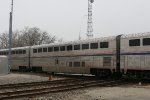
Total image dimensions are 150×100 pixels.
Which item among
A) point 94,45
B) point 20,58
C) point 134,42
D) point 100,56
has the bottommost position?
point 20,58

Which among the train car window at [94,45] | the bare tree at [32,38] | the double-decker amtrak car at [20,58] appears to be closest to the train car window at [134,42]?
the train car window at [94,45]

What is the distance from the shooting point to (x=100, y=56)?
1003 inches

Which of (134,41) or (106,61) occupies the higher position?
(134,41)

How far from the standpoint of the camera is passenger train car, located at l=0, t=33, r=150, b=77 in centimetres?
2193

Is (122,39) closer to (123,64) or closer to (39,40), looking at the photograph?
(123,64)

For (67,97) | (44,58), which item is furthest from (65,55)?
(67,97)

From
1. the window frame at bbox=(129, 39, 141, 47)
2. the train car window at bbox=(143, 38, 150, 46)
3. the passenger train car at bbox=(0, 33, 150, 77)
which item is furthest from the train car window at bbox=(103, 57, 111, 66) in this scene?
the train car window at bbox=(143, 38, 150, 46)

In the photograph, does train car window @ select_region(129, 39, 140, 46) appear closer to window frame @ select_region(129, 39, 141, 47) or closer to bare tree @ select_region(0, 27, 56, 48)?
window frame @ select_region(129, 39, 141, 47)

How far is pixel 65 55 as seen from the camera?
30625 mm

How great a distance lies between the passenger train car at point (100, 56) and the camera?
2193cm

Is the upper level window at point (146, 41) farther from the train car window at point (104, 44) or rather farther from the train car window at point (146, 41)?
the train car window at point (104, 44)

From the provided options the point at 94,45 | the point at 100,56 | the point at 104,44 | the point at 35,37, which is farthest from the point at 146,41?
the point at 35,37

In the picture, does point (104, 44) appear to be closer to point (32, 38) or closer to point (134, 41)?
point (134, 41)

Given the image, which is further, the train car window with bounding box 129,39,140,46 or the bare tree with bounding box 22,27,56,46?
the bare tree with bounding box 22,27,56,46
